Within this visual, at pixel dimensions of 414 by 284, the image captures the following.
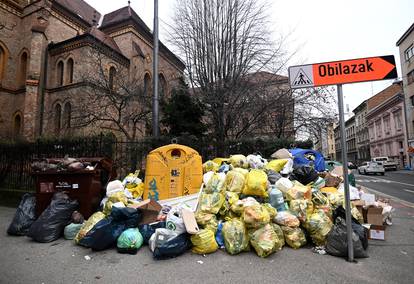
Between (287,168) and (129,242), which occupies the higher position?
(287,168)

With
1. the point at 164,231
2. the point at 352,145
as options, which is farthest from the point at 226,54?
the point at 352,145

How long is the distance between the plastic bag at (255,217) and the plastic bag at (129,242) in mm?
1731

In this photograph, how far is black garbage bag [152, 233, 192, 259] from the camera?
10.7 ft

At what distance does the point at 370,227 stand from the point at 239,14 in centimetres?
951

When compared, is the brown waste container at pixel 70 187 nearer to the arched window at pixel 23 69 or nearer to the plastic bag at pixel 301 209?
the plastic bag at pixel 301 209

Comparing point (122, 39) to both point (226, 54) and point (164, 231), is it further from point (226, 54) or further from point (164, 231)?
point (164, 231)

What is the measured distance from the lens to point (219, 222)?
12.6ft

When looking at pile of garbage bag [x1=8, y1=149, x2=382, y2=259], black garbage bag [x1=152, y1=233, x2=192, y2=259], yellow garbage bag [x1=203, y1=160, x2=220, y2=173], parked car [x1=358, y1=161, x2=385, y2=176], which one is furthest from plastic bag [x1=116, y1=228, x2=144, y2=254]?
parked car [x1=358, y1=161, x2=385, y2=176]

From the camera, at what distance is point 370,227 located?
3.96 m

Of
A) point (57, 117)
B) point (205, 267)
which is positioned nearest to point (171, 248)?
point (205, 267)

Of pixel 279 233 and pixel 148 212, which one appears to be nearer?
pixel 279 233

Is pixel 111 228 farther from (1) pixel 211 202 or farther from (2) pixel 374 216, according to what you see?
(2) pixel 374 216

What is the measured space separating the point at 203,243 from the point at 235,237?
49 centimetres

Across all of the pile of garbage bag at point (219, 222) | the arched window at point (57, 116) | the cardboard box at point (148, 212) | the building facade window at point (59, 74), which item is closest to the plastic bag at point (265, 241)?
the pile of garbage bag at point (219, 222)
